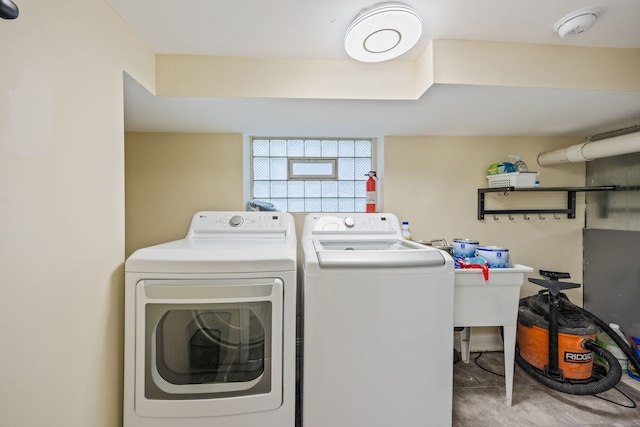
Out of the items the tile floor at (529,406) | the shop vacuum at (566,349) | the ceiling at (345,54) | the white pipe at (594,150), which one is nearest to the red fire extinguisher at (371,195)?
the ceiling at (345,54)

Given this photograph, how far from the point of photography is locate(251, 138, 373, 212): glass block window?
225 cm

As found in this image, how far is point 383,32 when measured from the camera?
1.07 m

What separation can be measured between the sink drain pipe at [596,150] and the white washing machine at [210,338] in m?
2.26

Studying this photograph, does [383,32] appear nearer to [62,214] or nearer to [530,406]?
[62,214]

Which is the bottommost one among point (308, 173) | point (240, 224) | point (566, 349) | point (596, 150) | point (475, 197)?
point (566, 349)

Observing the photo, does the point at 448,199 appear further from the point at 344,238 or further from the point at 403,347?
the point at 403,347

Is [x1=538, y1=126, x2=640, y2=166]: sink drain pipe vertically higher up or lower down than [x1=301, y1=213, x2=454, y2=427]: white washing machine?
higher up

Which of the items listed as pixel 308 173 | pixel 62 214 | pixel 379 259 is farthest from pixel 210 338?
pixel 308 173

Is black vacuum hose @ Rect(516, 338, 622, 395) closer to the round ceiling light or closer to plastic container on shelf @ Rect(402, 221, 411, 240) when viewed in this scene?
plastic container on shelf @ Rect(402, 221, 411, 240)

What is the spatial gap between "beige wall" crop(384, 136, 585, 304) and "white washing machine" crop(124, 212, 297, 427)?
55.4 inches

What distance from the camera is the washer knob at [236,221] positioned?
173 cm

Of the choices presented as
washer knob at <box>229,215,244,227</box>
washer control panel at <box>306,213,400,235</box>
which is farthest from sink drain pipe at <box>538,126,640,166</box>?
washer knob at <box>229,215,244,227</box>

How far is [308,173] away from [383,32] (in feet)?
4.30

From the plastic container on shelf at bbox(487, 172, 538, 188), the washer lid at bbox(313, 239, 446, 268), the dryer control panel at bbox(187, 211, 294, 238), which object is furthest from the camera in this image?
the plastic container on shelf at bbox(487, 172, 538, 188)
